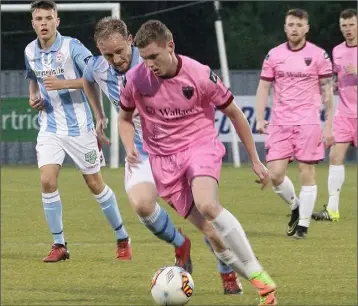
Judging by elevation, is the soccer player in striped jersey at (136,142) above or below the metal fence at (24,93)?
above

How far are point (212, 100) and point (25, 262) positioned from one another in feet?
9.33

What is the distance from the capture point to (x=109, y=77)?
9.12 meters

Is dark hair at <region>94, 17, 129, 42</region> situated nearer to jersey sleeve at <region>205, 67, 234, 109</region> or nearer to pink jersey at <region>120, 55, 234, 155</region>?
pink jersey at <region>120, 55, 234, 155</region>

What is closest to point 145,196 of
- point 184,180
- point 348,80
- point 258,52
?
point 184,180

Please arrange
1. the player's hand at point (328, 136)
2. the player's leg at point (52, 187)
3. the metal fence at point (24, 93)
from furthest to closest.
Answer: the metal fence at point (24, 93) < the player's hand at point (328, 136) < the player's leg at point (52, 187)

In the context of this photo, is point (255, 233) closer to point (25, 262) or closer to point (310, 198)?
point (310, 198)

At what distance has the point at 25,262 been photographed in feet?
32.1

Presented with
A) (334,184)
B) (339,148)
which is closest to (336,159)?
(339,148)

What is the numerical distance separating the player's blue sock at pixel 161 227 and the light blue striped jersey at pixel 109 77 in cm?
55

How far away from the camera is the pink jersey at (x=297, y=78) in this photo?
11.7 metres

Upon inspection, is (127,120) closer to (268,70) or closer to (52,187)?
(52,187)

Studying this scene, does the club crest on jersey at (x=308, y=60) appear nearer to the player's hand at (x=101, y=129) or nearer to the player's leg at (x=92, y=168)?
the player's leg at (x=92, y=168)

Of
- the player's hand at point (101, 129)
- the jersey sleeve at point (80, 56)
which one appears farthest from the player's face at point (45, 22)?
the player's hand at point (101, 129)

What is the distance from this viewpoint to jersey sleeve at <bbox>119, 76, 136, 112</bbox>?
25.3 ft
